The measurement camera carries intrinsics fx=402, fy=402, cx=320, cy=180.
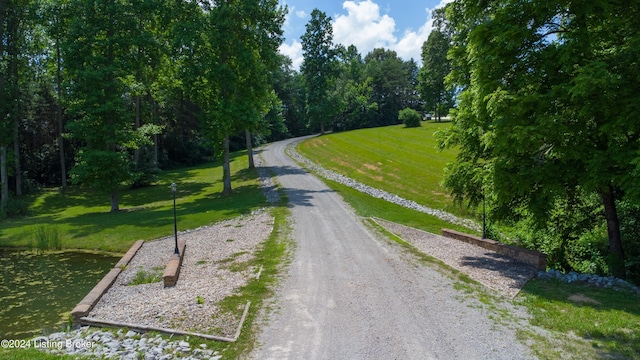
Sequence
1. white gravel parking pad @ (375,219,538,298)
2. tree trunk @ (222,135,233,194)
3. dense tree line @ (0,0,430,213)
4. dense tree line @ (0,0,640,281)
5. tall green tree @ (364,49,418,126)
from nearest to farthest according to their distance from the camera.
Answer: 1. dense tree line @ (0,0,640,281)
2. white gravel parking pad @ (375,219,538,298)
3. dense tree line @ (0,0,430,213)
4. tree trunk @ (222,135,233,194)
5. tall green tree @ (364,49,418,126)

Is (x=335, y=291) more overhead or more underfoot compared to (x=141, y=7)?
more underfoot

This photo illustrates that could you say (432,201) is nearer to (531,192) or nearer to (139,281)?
(531,192)

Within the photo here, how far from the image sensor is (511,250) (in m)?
14.8

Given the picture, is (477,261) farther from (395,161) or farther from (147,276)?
(395,161)

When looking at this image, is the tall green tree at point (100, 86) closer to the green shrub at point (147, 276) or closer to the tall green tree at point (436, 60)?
the green shrub at point (147, 276)

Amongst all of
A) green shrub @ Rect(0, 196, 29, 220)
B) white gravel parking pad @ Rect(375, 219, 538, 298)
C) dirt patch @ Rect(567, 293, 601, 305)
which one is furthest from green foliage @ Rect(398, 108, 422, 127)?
dirt patch @ Rect(567, 293, 601, 305)

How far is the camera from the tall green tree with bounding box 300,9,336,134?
65.1 meters

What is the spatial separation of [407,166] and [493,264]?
21.8 metres

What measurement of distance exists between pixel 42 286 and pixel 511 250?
16719mm

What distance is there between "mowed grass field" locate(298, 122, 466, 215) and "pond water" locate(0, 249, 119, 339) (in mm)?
14880

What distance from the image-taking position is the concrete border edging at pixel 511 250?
13.5 metres

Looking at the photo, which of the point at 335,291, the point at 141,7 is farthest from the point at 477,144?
the point at 141,7

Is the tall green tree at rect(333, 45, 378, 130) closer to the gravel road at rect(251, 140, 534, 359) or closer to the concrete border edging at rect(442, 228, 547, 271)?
the concrete border edging at rect(442, 228, 547, 271)

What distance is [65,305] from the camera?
12133 mm
